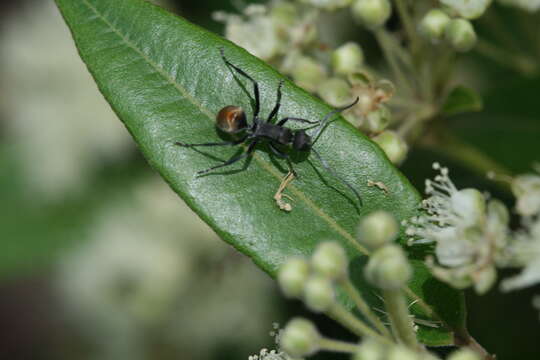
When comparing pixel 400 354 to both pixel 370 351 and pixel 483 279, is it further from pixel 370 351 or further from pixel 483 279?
pixel 483 279

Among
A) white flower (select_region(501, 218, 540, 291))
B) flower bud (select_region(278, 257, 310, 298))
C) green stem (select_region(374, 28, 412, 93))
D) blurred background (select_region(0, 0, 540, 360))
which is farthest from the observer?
blurred background (select_region(0, 0, 540, 360))

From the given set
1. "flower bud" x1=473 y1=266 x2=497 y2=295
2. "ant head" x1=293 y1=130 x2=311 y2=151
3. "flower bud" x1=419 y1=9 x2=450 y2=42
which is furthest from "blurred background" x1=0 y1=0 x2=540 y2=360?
"flower bud" x1=473 y1=266 x2=497 y2=295

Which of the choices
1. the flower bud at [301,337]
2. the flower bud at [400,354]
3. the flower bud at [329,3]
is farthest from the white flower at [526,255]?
the flower bud at [329,3]

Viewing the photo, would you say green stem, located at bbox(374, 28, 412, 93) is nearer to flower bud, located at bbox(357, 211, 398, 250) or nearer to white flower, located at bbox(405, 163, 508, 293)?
white flower, located at bbox(405, 163, 508, 293)

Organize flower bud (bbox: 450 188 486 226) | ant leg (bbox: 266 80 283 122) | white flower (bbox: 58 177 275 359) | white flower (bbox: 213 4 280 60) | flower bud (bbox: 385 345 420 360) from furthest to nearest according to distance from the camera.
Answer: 1. white flower (bbox: 58 177 275 359)
2. white flower (bbox: 213 4 280 60)
3. ant leg (bbox: 266 80 283 122)
4. flower bud (bbox: 450 188 486 226)
5. flower bud (bbox: 385 345 420 360)

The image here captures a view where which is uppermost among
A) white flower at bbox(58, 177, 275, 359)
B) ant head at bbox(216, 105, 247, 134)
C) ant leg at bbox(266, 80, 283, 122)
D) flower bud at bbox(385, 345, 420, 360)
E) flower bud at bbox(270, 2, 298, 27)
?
flower bud at bbox(270, 2, 298, 27)

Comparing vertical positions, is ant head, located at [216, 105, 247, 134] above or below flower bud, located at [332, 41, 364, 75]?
below
